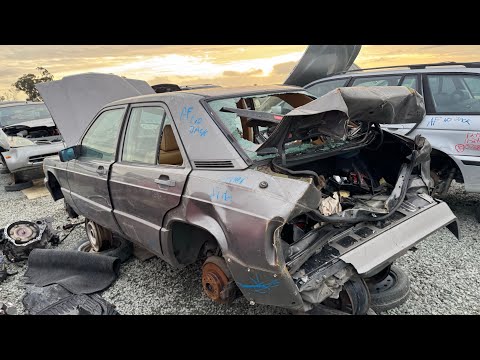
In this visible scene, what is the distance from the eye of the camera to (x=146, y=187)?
302cm

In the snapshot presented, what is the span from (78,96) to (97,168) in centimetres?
371

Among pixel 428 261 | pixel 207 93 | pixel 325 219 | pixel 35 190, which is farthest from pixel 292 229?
pixel 35 190

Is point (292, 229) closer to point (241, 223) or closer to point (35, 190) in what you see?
point (241, 223)

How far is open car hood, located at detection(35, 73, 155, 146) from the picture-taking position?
6.53 m

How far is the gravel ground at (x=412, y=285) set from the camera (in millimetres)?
3070

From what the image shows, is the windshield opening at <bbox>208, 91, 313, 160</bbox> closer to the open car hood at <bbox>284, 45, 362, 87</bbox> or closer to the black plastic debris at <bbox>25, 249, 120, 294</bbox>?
the black plastic debris at <bbox>25, 249, 120, 294</bbox>

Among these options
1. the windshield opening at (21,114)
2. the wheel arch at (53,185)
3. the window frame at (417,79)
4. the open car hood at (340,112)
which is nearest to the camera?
the open car hood at (340,112)

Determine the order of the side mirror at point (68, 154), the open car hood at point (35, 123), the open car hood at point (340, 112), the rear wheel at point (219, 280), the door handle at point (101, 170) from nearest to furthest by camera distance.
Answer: the open car hood at point (340, 112)
the rear wheel at point (219, 280)
the door handle at point (101, 170)
the side mirror at point (68, 154)
the open car hood at point (35, 123)

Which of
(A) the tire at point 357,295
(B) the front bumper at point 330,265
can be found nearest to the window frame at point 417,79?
(B) the front bumper at point 330,265

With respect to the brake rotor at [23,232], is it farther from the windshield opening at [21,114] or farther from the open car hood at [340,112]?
the windshield opening at [21,114]

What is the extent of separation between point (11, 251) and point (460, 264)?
4994 mm

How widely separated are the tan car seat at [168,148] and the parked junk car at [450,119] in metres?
2.58

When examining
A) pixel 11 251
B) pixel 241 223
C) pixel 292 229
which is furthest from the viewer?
pixel 11 251

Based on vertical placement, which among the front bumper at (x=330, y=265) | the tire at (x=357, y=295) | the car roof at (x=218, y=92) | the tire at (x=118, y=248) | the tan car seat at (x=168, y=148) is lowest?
the tire at (x=118, y=248)
